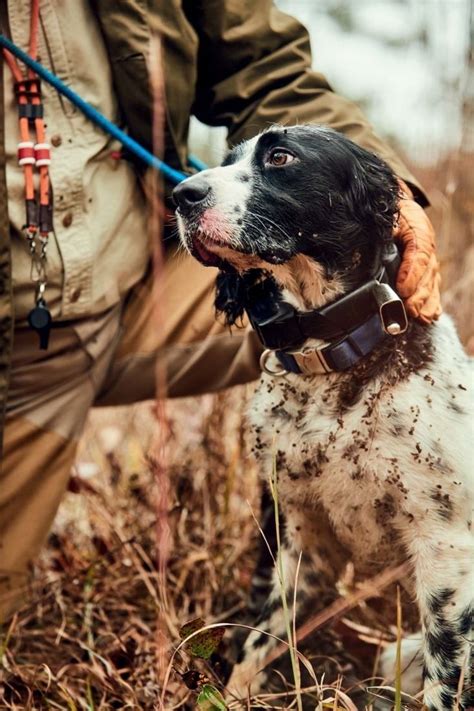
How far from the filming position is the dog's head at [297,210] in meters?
1.91

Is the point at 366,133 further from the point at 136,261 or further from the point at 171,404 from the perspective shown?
the point at 171,404

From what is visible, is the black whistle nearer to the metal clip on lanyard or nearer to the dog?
the metal clip on lanyard

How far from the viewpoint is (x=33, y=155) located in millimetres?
2303

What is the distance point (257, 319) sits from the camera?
2148 millimetres

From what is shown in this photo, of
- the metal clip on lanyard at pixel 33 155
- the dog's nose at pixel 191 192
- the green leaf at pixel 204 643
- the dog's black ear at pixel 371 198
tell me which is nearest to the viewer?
the green leaf at pixel 204 643

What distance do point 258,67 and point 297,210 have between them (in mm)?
784

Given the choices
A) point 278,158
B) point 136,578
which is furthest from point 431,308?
point 136,578

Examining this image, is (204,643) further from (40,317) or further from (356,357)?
(40,317)

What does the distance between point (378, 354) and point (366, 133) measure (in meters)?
0.71

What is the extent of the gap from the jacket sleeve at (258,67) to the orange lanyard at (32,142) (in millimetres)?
525

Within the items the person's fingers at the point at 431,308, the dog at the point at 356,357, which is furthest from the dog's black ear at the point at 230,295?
the person's fingers at the point at 431,308

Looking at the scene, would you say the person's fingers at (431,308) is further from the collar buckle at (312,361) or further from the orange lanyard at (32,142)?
the orange lanyard at (32,142)

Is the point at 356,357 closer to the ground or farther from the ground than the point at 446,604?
farther from the ground

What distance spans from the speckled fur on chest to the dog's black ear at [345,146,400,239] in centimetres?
36
